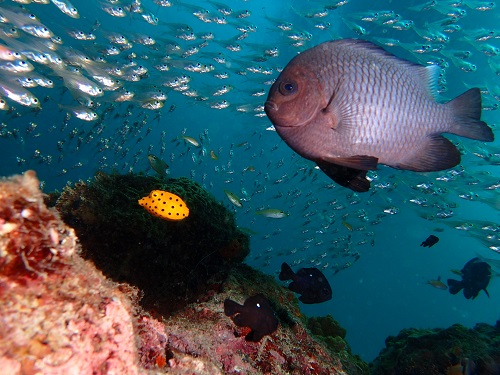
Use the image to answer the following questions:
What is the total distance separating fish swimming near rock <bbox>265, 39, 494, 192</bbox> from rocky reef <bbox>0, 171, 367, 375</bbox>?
4.53 feet

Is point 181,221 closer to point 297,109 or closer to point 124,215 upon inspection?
point 124,215

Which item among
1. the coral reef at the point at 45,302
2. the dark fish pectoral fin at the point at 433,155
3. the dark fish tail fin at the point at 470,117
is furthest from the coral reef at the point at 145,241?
the dark fish tail fin at the point at 470,117

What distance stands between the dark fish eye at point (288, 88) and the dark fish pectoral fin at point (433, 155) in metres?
0.96

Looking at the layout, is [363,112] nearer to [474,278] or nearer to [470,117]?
[470,117]

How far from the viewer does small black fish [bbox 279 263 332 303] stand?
475cm

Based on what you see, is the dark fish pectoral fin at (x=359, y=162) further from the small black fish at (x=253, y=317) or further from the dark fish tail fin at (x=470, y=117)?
the small black fish at (x=253, y=317)

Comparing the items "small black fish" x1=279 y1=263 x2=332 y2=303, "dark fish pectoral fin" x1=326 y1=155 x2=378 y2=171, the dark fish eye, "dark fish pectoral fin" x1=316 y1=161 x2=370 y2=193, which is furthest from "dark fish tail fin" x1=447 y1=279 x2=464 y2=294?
the dark fish eye

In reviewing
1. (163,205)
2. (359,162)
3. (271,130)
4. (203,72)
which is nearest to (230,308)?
(163,205)

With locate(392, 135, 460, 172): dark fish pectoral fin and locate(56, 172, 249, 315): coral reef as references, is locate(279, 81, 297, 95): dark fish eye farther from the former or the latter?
locate(56, 172, 249, 315): coral reef

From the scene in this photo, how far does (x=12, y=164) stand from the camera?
36219mm

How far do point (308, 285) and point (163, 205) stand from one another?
9.62ft

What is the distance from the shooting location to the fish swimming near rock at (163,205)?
9.80ft

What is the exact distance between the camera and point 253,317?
9.67 ft

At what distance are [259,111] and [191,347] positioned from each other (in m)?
15.0
